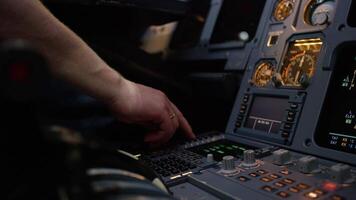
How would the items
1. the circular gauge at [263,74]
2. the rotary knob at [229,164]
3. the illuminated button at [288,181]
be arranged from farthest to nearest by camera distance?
the circular gauge at [263,74]
the rotary knob at [229,164]
the illuminated button at [288,181]

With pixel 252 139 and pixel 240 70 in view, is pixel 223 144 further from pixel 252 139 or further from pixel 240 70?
pixel 240 70

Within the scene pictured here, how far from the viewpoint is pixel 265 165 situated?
1.10 meters

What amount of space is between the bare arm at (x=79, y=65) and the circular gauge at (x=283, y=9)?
692 mm

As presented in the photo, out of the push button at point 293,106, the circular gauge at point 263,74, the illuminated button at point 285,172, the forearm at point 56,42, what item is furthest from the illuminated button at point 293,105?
the forearm at point 56,42

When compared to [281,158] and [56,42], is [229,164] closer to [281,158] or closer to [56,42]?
[281,158]

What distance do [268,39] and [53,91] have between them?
1.36 m

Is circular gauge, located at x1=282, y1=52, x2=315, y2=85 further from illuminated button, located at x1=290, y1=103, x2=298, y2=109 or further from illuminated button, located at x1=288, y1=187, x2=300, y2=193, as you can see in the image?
illuminated button, located at x1=288, y1=187, x2=300, y2=193

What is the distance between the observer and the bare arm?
0.88 metres

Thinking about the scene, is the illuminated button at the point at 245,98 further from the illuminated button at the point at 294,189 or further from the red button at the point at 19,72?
the red button at the point at 19,72

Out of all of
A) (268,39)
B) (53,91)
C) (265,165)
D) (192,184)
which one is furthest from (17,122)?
(268,39)

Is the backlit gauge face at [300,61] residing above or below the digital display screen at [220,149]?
above

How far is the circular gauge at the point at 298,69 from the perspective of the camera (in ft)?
4.48

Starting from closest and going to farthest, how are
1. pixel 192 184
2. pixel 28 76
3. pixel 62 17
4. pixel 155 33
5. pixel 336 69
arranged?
1. pixel 28 76
2. pixel 192 184
3. pixel 336 69
4. pixel 62 17
5. pixel 155 33

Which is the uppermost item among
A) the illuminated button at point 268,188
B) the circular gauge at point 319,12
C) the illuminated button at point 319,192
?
the circular gauge at point 319,12
